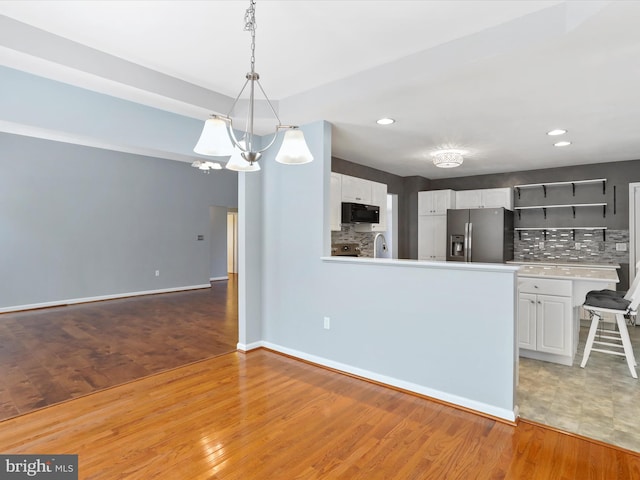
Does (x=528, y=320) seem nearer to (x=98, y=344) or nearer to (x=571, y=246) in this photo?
(x=571, y=246)

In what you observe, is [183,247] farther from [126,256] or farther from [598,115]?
[598,115]

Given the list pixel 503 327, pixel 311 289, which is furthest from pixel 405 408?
pixel 311 289

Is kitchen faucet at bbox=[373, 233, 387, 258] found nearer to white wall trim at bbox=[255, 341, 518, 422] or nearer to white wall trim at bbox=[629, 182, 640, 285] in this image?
white wall trim at bbox=[255, 341, 518, 422]

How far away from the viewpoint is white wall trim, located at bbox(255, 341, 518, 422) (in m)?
2.46

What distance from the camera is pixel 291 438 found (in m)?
2.20

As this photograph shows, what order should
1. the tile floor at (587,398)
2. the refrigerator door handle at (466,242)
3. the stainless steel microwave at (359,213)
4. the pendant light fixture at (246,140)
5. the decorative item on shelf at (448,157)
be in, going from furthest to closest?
the refrigerator door handle at (466,242) < the stainless steel microwave at (359,213) < the decorative item on shelf at (448,157) < the tile floor at (587,398) < the pendant light fixture at (246,140)

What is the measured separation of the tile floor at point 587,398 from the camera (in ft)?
7.64

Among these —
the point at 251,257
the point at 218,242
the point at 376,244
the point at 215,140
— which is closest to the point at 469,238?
the point at 376,244

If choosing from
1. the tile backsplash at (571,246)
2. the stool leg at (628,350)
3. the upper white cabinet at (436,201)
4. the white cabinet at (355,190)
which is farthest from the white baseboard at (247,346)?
the tile backsplash at (571,246)

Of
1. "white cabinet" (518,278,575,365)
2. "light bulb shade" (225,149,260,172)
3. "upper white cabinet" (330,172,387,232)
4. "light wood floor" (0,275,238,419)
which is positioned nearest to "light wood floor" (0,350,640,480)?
"light wood floor" (0,275,238,419)

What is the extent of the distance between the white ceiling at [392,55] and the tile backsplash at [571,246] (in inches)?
91.8

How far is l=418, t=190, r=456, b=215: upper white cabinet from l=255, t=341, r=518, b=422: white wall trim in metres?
4.03

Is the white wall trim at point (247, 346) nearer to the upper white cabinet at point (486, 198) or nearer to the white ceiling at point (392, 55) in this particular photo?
the white ceiling at point (392, 55)

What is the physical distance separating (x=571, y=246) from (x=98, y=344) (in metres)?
6.82
